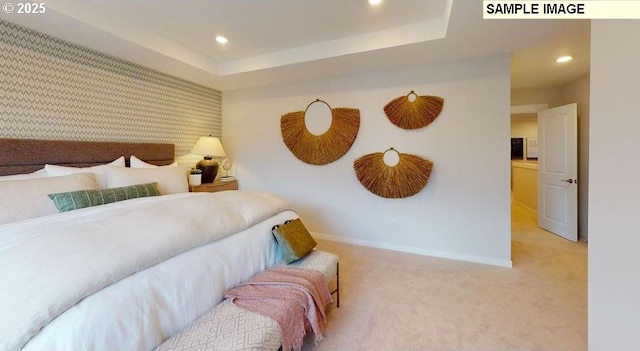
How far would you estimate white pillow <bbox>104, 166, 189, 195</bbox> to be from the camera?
2.62 metres

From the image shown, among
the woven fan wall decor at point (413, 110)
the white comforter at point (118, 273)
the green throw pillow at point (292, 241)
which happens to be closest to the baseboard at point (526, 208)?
the woven fan wall decor at point (413, 110)

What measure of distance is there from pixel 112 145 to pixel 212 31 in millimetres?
1644

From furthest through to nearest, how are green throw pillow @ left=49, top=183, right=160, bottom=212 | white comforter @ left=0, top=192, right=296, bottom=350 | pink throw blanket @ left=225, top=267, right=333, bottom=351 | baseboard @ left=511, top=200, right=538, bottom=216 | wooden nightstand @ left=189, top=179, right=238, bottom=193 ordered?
baseboard @ left=511, top=200, right=538, bottom=216, wooden nightstand @ left=189, top=179, right=238, bottom=193, green throw pillow @ left=49, top=183, right=160, bottom=212, pink throw blanket @ left=225, top=267, right=333, bottom=351, white comforter @ left=0, top=192, right=296, bottom=350

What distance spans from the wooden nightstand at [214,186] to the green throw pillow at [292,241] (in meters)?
1.94

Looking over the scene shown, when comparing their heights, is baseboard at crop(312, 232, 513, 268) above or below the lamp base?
below

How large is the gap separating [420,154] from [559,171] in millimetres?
2286

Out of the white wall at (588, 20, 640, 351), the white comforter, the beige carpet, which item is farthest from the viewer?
the beige carpet

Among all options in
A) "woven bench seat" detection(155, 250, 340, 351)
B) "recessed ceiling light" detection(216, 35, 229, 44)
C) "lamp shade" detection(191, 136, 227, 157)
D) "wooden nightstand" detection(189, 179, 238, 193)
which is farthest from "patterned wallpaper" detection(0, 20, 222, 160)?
"woven bench seat" detection(155, 250, 340, 351)

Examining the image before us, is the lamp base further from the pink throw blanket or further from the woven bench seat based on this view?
the woven bench seat

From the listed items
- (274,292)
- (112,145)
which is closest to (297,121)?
(112,145)

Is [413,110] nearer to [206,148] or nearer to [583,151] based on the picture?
[583,151]

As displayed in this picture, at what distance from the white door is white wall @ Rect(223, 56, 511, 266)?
1.60 m

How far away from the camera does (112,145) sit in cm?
301

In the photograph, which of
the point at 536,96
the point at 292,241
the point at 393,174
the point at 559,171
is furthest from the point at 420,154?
the point at 536,96
